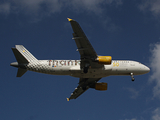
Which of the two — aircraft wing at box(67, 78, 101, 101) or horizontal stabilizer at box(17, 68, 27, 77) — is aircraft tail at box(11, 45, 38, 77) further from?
aircraft wing at box(67, 78, 101, 101)

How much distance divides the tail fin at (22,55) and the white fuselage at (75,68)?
1.23 meters

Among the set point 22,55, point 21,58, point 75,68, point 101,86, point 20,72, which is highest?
point 22,55

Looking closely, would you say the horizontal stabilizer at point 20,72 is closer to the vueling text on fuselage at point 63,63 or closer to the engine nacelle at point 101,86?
the vueling text on fuselage at point 63,63

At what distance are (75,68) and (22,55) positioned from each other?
11511mm

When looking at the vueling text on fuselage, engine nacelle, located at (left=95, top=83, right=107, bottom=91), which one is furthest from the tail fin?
engine nacelle, located at (left=95, top=83, right=107, bottom=91)

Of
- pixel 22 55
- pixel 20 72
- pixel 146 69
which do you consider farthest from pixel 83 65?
pixel 146 69

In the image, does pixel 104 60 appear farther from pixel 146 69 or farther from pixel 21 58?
pixel 21 58

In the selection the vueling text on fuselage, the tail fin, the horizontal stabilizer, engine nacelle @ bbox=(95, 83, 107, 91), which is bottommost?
engine nacelle @ bbox=(95, 83, 107, 91)

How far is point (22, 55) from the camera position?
49406mm

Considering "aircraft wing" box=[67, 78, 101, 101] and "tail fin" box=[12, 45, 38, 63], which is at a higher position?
"tail fin" box=[12, 45, 38, 63]

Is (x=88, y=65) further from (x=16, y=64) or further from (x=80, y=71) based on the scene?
(x=16, y=64)

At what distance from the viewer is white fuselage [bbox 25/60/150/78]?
166 feet

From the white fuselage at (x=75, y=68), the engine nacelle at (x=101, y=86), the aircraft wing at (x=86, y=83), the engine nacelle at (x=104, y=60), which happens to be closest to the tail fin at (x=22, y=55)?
the white fuselage at (x=75, y=68)

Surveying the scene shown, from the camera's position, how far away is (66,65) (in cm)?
5059
